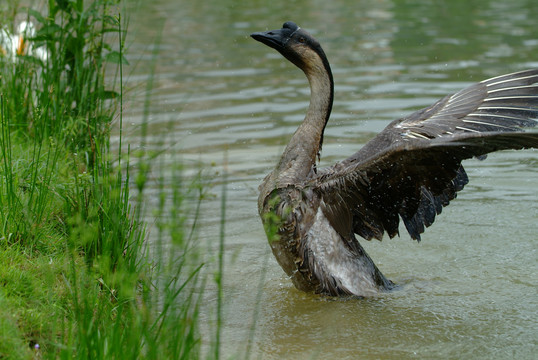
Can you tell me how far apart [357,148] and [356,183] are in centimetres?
367

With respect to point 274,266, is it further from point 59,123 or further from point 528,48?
point 528,48

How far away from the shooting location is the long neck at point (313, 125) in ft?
17.8

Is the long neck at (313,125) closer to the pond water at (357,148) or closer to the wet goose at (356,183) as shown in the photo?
the wet goose at (356,183)

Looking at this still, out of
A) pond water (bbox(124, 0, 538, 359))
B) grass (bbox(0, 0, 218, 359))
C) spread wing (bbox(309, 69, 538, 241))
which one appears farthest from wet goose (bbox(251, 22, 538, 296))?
grass (bbox(0, 0, 218, 359))

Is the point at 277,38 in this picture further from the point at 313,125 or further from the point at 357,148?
the point at 357,148

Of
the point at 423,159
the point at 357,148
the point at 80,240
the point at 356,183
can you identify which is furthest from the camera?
the point at 357,148

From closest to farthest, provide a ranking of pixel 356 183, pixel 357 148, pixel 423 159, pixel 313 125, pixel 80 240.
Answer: pixel 80 240, pixel 423 159, pixel 356 183, pixel 313 125, pixel 357 148

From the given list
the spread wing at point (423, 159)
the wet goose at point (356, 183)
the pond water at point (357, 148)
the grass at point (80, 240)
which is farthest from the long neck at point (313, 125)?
the grass at point (80, 240)

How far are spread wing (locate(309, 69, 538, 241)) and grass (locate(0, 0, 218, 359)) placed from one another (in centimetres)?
106

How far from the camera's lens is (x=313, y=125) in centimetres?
557

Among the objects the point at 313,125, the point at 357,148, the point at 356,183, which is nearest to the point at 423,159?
the point at 356,183

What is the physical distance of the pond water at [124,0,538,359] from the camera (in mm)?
4777

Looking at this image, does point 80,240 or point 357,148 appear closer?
point 80,240

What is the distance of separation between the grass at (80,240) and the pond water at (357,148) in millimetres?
297
